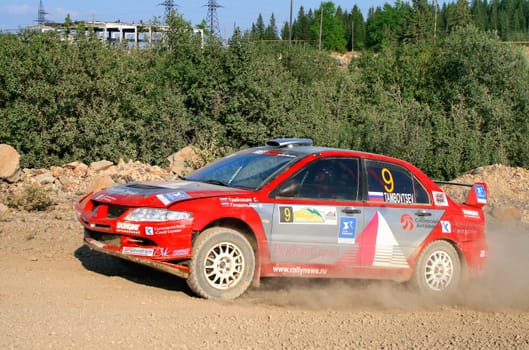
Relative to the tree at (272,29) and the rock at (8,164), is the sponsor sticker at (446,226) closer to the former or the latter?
the rock at (8,164)

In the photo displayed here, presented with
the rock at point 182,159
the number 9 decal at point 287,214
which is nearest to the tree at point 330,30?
the rock at point 182,159

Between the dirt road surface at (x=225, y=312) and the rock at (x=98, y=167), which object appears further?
the rock at (x=98, y=167)

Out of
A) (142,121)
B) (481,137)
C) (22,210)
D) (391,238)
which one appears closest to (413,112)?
(481,137)

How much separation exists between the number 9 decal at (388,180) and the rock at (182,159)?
11944 millimetres

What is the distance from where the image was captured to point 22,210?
526 inches

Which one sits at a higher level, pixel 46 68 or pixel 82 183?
pixel 46 68

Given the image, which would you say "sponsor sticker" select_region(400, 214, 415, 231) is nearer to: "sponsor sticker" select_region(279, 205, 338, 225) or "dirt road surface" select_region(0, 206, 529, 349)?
"dirt road surface" select_region(0, 206, 529, 349)

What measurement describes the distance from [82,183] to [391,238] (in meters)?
→ 11.3

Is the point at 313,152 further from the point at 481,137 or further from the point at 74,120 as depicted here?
the point at 481,137

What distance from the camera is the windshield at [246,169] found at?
7.70 meters

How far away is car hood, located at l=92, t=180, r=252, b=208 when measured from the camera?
7043 mm

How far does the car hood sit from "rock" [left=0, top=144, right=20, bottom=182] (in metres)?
9.94

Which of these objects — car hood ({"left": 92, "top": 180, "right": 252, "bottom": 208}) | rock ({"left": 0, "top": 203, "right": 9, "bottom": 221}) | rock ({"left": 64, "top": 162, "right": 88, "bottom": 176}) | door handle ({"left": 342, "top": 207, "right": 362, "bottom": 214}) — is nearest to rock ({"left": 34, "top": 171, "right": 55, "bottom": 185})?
rock ({"left": 64, "top": 162, "right": 88, "bottom": 176})

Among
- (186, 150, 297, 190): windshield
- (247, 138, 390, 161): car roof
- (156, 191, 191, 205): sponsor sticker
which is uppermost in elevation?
(247, 138, 390, 161): car roof
